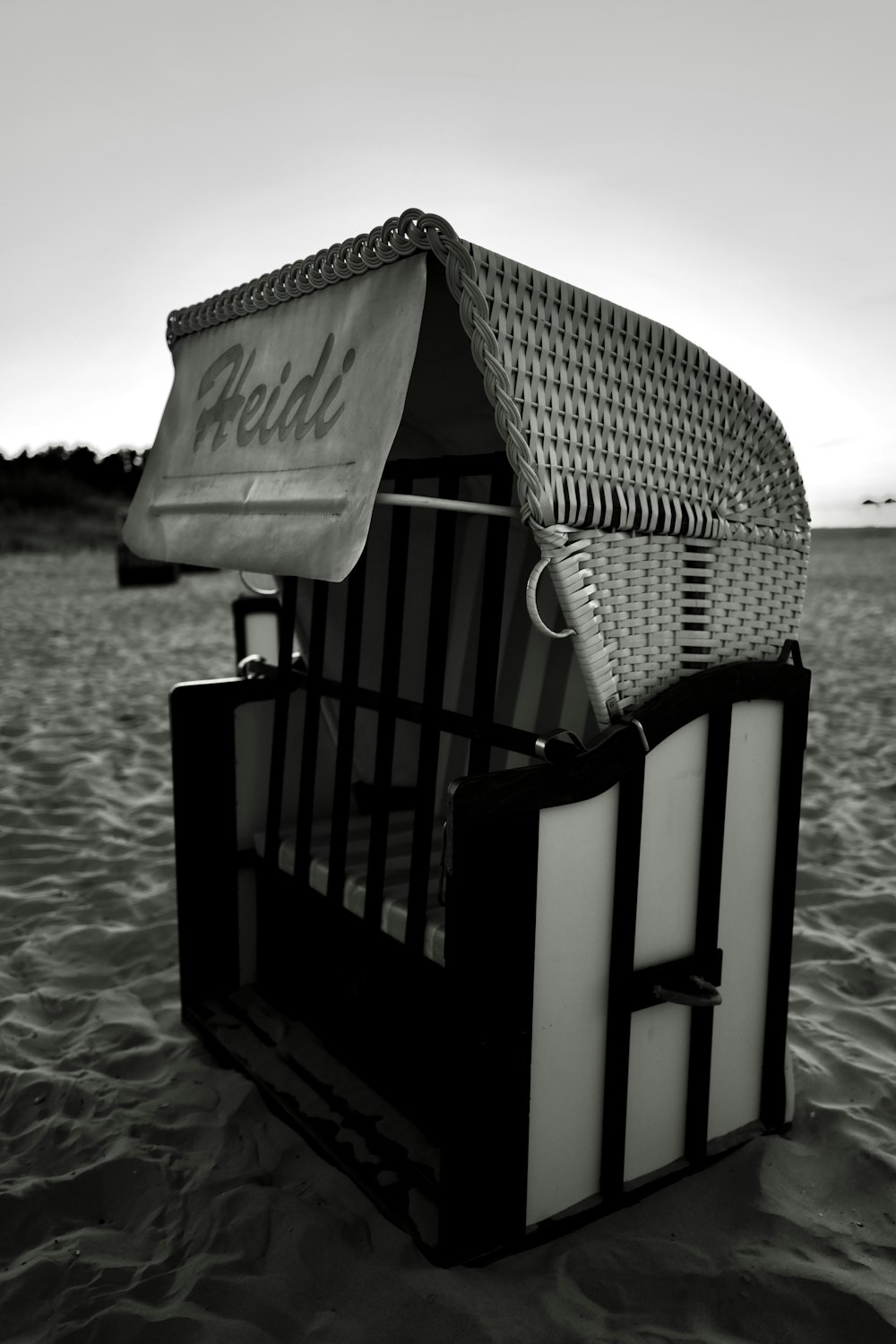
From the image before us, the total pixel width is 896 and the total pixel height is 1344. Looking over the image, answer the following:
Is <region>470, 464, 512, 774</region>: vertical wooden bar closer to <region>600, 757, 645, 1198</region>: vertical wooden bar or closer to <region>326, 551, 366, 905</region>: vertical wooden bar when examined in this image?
<region>600, 757, 645, 1198</region>: vertical wooden bar

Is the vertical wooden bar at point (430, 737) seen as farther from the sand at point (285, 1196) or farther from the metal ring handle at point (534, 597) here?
the sand at point (285, 1196)

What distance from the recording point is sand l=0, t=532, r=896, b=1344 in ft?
5.28

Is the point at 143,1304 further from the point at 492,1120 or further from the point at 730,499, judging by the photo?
the point at 730,499

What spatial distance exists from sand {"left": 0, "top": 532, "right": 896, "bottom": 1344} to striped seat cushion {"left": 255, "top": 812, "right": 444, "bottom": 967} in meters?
0.55

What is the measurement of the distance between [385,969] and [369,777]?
82 cm

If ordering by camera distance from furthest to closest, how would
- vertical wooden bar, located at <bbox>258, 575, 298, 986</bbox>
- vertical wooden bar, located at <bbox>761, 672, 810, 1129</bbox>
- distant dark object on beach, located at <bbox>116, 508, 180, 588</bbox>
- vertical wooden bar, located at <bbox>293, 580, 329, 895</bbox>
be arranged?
distant dark object on beach, located at <bbox>116, 508, 180, 588</bbox>, vertical wooden bar, located at <bbox>258, 575, 298, 986</bbox>, vertical wooden bar, located at <bbox>293, 580, 329, 895</bbox>, vertical wooden bar, located at <bbox>761, 672, 810, 1129</bbox>

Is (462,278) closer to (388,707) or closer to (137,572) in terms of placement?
(388,707)

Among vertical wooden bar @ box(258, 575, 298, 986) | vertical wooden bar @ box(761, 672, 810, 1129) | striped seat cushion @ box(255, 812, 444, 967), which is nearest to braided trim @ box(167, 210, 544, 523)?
vertical wooden bar @ box(761, 672, 810, 1129)

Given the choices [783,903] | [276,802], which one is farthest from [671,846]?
[276,802]

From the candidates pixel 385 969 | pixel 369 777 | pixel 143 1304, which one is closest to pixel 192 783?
pixel 369 777

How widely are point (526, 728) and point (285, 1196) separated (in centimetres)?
125

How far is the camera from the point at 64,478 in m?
40.1

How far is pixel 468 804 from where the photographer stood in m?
1.53

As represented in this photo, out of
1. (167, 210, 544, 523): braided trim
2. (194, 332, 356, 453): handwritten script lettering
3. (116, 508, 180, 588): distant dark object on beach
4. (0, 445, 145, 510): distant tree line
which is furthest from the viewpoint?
→ (0, 445, 145, 510): distant tree line
